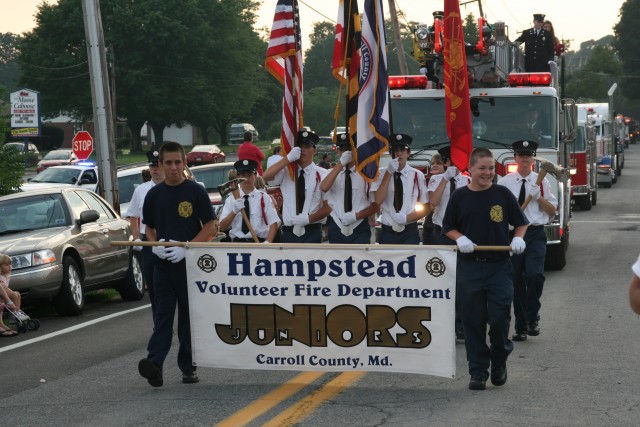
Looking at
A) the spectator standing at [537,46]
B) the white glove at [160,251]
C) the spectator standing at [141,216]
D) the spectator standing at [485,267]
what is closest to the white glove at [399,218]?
the spectator standing at [485,267]

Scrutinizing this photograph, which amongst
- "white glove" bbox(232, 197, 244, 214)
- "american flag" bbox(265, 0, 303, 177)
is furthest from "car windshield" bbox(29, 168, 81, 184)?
"white glove" bbox(232, 197, 244, 214)

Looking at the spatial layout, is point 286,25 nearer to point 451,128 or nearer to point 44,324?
point 451,128

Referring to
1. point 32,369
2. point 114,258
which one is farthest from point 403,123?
point 32,369

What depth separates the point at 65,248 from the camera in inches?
576

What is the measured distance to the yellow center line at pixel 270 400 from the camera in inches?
301

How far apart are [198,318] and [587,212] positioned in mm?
25343

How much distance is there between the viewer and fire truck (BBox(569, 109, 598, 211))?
102ft

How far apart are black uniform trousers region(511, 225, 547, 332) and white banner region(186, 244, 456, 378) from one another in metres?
2.91

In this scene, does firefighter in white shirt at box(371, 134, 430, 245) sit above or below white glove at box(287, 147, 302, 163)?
below

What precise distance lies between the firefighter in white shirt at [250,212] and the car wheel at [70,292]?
11.7ft

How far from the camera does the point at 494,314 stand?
8.88 meters

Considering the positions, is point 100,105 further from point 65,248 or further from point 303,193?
point 303,193

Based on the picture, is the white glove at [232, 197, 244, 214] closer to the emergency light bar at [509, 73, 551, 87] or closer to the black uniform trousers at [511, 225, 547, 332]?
the black uniform trousers at [511, 225, 547, 332]

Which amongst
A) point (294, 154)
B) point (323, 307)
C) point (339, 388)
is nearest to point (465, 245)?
point (323, 307)
